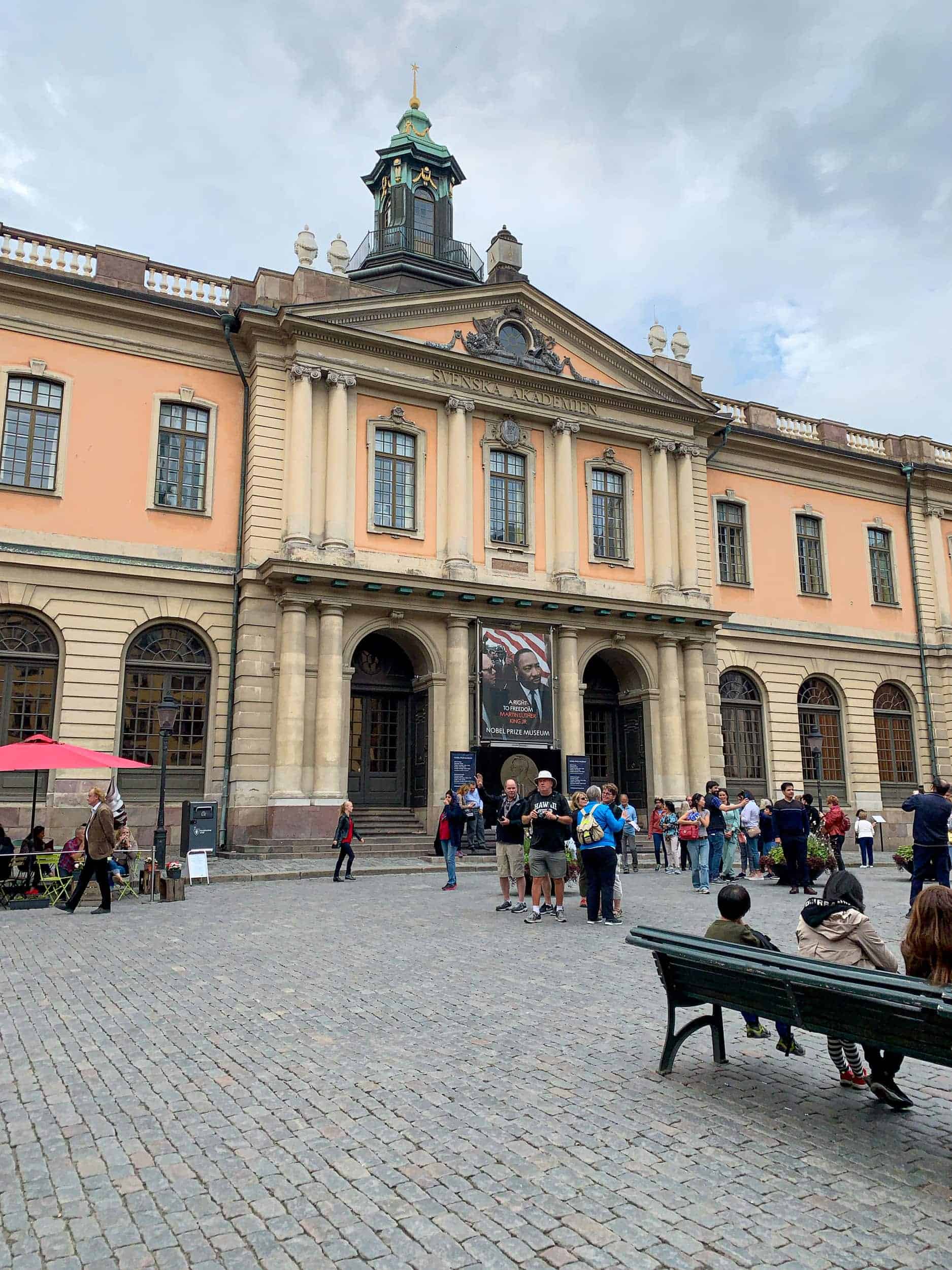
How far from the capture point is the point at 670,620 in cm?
2683

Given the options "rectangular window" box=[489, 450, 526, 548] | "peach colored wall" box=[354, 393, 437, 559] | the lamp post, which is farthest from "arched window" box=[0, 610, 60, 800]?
"rectangular window" box=[489, 450, 526, 548]

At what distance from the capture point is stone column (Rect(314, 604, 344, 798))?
859 inches

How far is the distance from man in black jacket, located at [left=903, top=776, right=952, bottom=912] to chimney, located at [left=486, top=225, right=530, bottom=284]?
1990 centimetres

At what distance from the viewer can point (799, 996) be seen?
509 cm

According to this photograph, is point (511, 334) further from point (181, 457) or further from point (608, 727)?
point (608, 727)

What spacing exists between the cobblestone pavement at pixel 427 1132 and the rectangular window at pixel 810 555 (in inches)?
1000

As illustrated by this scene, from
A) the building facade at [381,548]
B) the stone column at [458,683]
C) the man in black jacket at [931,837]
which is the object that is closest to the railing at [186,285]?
the building facade at [381,548]

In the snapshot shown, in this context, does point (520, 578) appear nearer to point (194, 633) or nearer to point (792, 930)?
point (194, 633)

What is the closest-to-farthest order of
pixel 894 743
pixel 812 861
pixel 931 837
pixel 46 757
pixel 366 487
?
1. pixel 931 837
2. pixel 46 757
3. pixel 812 861
4. pixel 366 487
5. pixel 894 743

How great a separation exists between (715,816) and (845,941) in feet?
39.2

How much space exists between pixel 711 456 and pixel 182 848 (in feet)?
64.7

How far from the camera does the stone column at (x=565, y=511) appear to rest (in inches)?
1019

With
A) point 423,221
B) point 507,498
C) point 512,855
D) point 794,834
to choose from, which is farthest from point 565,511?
point 512,855

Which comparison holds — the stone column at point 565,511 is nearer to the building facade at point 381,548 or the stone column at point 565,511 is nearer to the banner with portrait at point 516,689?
the building facade at point 381,548
